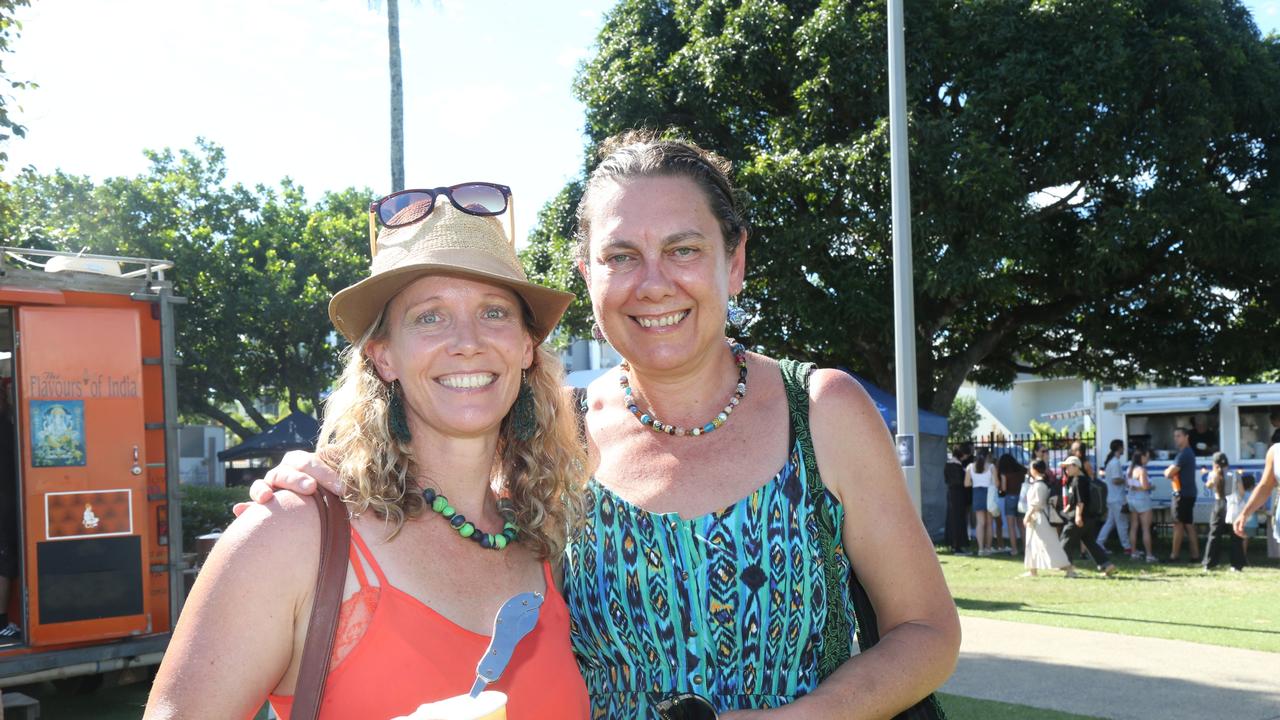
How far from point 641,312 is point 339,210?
30.6 metres

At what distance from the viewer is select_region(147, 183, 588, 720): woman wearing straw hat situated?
1.77m

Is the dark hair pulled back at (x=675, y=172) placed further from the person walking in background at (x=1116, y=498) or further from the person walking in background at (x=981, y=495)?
the person walking in background at (x=1116, y=498)

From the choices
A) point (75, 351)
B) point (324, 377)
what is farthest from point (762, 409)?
point (324, 377)

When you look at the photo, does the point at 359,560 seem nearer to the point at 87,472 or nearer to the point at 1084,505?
the point at 87,472

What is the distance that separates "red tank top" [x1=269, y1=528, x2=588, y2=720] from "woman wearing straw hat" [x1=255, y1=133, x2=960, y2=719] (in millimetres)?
163

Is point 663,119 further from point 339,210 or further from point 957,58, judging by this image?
point 339,210

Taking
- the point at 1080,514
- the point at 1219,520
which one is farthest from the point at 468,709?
the point at 1219,520

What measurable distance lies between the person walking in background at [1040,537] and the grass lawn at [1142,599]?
0.18 metres

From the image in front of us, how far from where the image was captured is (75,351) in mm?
6930

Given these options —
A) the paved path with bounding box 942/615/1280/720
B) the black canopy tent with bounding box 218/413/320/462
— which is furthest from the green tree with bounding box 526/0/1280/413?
the black canopy tent with bounding box 218/413/320/462

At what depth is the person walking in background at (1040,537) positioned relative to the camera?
44.0ft

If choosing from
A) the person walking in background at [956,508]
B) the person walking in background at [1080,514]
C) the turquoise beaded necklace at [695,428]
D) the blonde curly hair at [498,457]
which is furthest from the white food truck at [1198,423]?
the blonde curly hair at [498,457]

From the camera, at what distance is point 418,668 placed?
6.25 feet

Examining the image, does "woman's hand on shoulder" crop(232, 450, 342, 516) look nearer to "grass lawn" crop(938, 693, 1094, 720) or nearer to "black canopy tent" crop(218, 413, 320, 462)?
"grass lawn" crop(938, 693, 1094, 720)
